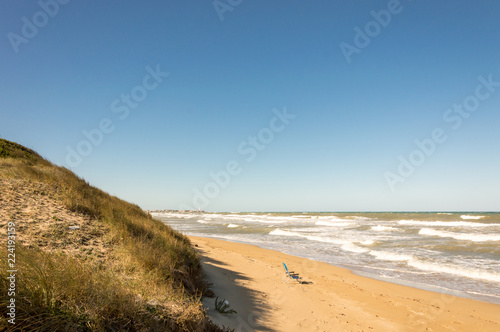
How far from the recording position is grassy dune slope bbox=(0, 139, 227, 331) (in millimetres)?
2898

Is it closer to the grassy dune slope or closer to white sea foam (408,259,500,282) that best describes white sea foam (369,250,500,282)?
white sea foam (408,259,500,282)

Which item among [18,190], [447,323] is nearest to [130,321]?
[18,190]

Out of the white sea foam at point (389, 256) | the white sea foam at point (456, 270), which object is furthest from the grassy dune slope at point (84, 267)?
the white sea foam at point (389, 256)

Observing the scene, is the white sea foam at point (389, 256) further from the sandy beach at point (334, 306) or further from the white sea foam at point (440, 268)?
the sandy beach at point (334, 306)

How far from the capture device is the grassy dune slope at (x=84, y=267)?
290cm

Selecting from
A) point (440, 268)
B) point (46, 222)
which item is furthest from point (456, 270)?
point (46, 222)

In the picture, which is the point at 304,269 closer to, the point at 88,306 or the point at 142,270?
the point at 142,270

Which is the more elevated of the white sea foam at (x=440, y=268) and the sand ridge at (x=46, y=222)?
the sand ridge at (x=46, y=222)

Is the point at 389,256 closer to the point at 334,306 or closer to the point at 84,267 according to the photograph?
the point at 334,306

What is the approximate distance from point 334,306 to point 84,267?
7007mm

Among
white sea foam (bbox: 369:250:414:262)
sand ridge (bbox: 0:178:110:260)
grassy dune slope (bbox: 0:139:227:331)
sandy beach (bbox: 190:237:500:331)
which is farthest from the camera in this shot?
white sea foam (bbox: 369:250:414:262)

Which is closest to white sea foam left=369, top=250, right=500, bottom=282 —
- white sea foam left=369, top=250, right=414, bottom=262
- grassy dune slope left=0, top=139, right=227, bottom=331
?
white sea foam left=369, top=250, right=414, bottom=262

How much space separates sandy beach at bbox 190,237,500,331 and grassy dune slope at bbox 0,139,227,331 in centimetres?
137

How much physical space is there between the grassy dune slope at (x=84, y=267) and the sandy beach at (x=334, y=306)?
137 centimetres
